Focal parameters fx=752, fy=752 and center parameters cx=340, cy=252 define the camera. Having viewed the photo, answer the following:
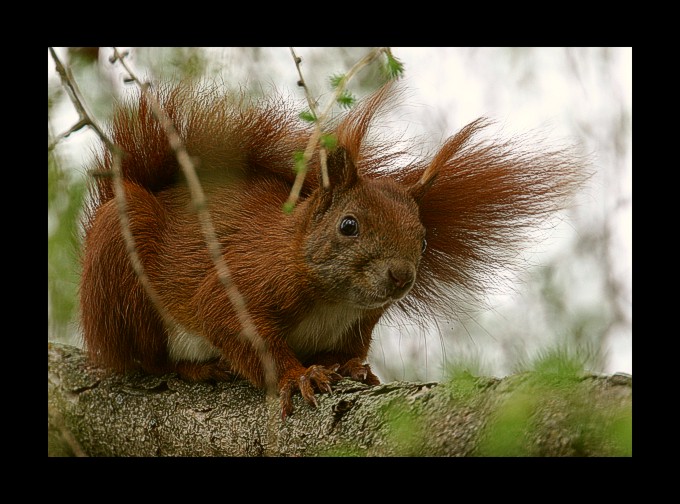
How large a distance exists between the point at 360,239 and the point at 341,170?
0.36 m

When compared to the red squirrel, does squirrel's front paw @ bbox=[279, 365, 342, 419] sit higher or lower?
A: lower

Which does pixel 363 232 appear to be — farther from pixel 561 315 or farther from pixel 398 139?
pixel 561 315

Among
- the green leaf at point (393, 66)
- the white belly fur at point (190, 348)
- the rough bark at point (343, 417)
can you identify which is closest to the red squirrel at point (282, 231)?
the white belly fur at point (190, 348)

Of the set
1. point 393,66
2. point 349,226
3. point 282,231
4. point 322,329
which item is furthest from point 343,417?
point 393,66

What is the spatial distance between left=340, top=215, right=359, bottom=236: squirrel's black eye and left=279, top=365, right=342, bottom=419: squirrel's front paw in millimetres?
664

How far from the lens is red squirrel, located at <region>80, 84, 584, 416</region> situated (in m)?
3.70

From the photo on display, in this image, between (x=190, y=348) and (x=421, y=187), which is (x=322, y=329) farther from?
(x=421, y=187)

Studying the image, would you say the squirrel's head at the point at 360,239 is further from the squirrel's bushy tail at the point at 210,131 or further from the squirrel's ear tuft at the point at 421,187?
the squirrel's bushy tail at the point at 210,131

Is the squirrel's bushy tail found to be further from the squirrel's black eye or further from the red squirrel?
the squirrel's black eye

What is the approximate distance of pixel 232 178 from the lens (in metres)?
4.26

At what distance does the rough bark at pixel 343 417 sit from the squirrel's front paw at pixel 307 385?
0.13 feet

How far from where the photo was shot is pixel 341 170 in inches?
145

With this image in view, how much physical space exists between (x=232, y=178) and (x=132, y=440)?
152 centimetres

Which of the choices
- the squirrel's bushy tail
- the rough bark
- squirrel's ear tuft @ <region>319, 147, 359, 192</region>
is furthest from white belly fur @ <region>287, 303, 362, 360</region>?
the squirrel's bushy tail
